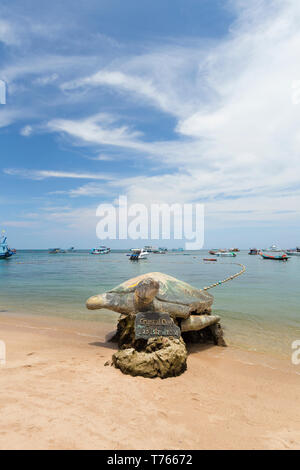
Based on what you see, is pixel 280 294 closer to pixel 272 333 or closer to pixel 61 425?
pixel 272 333

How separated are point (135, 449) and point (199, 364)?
121 inches

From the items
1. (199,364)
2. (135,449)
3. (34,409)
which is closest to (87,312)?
(199,364)

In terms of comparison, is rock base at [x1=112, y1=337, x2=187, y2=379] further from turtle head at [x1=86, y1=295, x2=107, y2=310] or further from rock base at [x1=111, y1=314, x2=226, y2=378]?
turtle head at [x1=86, y1=295, x2=107, y2=310]

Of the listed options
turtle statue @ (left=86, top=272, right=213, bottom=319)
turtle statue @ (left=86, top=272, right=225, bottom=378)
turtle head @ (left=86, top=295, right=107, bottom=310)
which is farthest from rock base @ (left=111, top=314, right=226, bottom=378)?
turtle head @ (left=86, top=295, right=107, bottom=310)

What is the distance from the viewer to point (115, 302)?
19.2ft

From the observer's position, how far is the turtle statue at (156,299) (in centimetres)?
505

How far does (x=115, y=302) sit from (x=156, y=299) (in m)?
1.04

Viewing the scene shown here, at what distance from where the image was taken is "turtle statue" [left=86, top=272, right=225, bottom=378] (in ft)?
13.8

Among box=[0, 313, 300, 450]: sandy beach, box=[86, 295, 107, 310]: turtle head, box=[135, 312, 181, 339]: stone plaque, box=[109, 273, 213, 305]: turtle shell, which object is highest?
box=[109, 273, 213, 305]: turtle shell

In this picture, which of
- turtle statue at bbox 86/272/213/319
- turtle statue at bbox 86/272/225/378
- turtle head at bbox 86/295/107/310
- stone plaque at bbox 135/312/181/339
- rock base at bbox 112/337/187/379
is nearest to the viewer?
rock base at bbox 112/337/187/379

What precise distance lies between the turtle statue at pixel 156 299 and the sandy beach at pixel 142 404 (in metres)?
1.02

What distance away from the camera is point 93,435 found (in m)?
2.40

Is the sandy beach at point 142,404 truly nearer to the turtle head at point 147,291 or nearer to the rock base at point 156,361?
the rock base at point 156,361

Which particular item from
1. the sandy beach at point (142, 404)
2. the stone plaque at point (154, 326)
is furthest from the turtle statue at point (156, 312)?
the sandy beach at point (142, 404)
